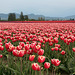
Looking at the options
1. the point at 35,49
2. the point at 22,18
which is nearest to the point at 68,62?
the point at 35,49

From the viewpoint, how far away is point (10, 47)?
8.61ft

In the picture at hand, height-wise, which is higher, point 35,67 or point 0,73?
point 35,67

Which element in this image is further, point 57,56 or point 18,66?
point 57,56

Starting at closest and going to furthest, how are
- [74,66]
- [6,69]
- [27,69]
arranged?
[27,69], [6,69], [74,66]

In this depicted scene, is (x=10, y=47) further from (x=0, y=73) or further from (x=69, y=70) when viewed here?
(x=69, y=70)

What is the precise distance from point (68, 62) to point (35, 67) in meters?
Result: 1.72

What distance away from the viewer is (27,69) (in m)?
2.53

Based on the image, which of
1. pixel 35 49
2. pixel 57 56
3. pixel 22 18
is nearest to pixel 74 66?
pixel 57 56

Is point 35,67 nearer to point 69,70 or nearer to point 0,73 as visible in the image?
point 0,73

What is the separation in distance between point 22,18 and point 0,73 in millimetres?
49331

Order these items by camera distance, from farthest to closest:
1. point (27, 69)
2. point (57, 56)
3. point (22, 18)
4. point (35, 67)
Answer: point (22, 18), point (57, 56), point (27, 69), point (35, 67)

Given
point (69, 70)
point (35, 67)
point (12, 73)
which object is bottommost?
point (69, 70)

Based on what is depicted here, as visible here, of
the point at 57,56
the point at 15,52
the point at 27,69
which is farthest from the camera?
the point at 57,56

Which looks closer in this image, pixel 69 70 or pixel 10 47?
pixel 10 47
